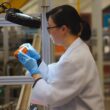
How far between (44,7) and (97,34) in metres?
2.83

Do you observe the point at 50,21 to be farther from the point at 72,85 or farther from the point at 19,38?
the point at 19,38

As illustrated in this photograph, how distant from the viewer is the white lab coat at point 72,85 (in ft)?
5.25

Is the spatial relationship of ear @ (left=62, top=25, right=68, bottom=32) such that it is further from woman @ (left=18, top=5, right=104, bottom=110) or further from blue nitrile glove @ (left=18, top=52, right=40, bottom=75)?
blue nitrile glove @ (left=18, top=52, right=40, bottom=75)

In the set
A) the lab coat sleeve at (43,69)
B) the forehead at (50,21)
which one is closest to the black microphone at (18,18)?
the forehead at (50,21)

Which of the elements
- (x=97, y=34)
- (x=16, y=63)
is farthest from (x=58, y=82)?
(x=97, y=34)

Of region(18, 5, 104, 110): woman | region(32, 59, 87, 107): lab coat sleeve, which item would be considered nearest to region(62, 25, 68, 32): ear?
region(18, 5, 104, 110): woman

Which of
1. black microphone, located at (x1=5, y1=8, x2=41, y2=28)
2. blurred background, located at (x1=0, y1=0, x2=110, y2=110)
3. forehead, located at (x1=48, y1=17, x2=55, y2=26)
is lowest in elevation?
blurred background, located at (x1=0, y1=0, x2=110, y2=110)

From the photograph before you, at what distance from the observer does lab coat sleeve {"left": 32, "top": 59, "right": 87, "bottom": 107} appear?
159 centimetres

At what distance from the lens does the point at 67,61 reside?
1.61 meters

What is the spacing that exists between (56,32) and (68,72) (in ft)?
0.75

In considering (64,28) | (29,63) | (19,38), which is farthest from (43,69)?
(19,38)

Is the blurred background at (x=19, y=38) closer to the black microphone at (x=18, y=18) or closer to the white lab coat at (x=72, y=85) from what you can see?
the black microphone at (x=18, y=18)

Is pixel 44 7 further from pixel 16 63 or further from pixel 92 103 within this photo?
pixel 16 63

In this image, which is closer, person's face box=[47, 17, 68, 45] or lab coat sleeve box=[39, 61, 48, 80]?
person's face box=[47, 17, 68, 45]
